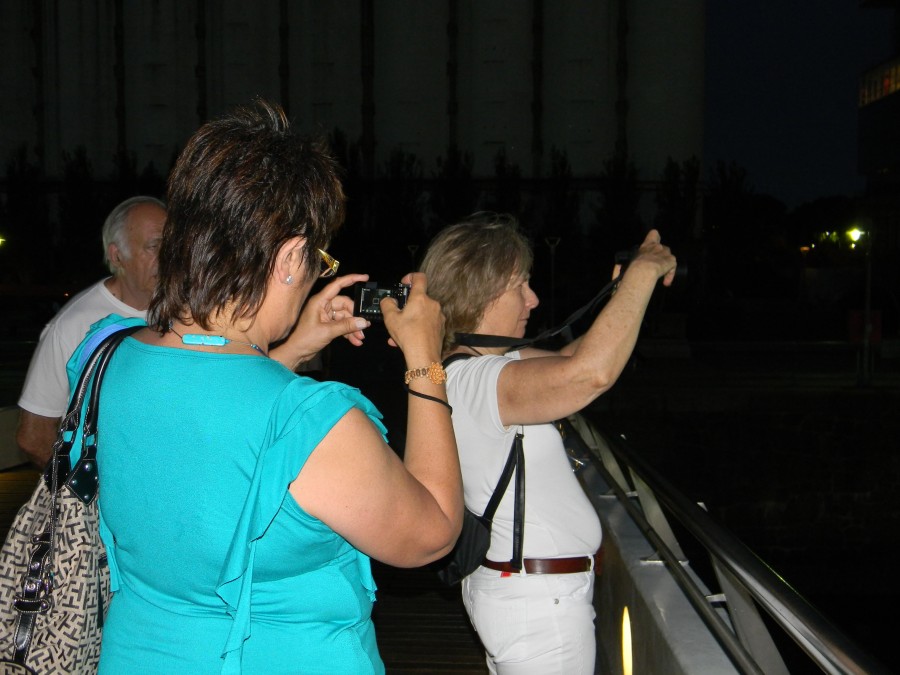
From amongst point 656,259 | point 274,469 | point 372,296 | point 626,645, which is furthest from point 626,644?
point 274,469

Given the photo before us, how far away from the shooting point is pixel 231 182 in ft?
4.68

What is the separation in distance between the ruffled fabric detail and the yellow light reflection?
2257mm

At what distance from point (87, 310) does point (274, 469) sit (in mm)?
2177

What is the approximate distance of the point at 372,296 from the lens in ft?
6.35

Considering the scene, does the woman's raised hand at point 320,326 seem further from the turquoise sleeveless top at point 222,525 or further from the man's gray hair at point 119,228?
the man's gray hair at point 119,228

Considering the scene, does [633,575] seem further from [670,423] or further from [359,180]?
[359,180]

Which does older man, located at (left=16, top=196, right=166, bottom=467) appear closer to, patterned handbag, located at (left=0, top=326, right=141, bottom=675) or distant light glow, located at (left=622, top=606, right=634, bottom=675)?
patterned handbag, located at (left=0, top=326, right=141, bottom=675)

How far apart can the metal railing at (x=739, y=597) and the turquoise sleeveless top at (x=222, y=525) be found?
31.1 inches

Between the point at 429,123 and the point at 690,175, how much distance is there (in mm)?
10779

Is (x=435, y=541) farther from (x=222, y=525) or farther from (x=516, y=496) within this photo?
(x=516, y=496)

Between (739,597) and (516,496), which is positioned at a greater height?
(516,496)

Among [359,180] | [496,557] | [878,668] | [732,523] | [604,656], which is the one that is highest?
[359,180]

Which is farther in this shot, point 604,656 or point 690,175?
point 690,175

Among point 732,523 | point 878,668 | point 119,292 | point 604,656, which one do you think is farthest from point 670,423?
point 878,668
